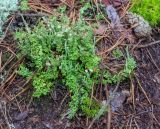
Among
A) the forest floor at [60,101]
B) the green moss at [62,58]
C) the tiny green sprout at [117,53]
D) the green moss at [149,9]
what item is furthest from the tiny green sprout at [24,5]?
the green moss at [149,9]

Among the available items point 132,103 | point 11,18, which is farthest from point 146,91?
point 11,18

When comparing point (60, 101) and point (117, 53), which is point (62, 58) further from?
point (117, 53)

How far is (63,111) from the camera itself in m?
2.34

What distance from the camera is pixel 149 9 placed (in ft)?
9.37

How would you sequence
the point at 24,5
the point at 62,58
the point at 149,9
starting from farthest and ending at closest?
the point at 149,9
the point at 24,5
the point at 62,58

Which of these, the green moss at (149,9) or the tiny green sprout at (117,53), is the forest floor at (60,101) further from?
the green moss at (149,9)

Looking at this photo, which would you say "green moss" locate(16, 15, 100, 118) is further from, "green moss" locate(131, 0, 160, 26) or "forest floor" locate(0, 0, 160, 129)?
"green moss" locate(131, 0, 160, 26)

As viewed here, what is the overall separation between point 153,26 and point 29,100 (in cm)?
114

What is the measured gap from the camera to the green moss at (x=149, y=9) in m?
2.82

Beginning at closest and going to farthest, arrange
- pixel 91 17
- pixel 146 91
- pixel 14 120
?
pixel 14 120 → pixel 146 91 → pixel 91 17

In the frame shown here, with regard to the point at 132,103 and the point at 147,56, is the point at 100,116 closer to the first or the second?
the point at 132,103

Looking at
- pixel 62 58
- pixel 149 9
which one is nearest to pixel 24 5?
pixel 62 58

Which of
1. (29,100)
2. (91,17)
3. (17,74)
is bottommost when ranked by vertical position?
(29,100)

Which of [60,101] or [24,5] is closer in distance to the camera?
[60,101]
